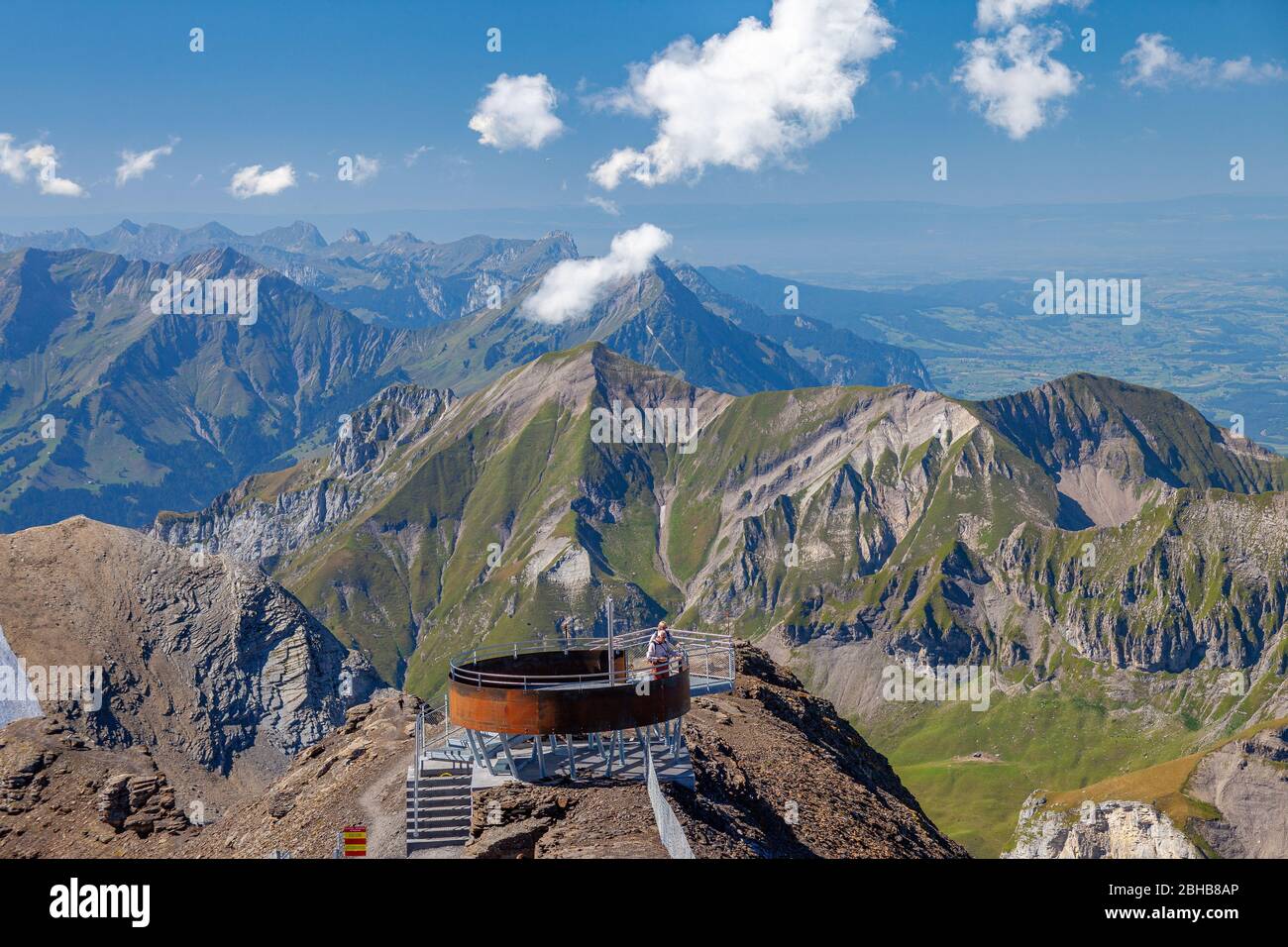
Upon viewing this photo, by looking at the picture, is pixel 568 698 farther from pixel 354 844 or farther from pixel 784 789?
pixel 784 789

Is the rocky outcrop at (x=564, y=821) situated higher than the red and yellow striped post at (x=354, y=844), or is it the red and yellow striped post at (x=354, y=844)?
the rocky outcrop at (x=564, y=821)

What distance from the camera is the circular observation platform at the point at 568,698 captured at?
49.3 metres

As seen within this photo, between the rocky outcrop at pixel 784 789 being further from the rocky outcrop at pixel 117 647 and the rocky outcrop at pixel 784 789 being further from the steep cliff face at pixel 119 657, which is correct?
the rocky outcrop at pixel 117 647

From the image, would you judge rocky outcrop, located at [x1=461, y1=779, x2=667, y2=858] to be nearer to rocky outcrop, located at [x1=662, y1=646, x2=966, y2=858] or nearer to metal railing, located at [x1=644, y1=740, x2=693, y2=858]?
metal railing, located at [x1=644, y1=740, x2=693, y2=858]

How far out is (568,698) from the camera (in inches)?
1948

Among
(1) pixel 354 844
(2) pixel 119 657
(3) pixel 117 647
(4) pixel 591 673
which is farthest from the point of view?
(3) pixel 117 647

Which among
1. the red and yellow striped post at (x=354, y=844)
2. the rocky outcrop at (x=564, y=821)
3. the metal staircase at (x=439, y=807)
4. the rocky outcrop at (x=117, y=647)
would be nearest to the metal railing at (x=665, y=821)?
the rocky outcrop at (x=564, y=821)

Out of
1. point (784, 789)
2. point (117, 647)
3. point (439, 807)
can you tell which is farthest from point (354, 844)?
point (117, 647)

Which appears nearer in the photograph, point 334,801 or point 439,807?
point 439,807

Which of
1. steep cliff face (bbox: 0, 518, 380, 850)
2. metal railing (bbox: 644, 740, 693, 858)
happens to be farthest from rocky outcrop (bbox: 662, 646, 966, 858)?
steep cliff face (bbox: 0, 518, 380, 850)

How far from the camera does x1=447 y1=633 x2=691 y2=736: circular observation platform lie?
49.3 meters

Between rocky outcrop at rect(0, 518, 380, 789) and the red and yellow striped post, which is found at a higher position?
the red and yellow striped post
